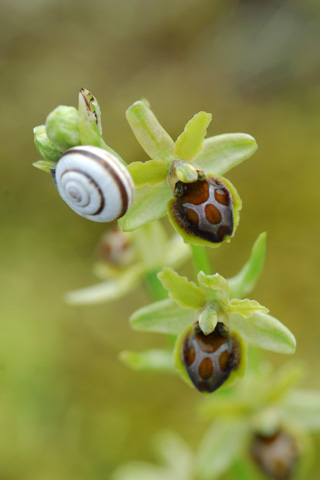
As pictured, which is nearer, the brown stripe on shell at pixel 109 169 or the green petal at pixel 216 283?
the brown stripe on shell at pixel 109 169

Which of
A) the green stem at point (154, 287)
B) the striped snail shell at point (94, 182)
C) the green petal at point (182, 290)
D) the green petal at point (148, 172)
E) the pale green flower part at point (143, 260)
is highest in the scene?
the pale green flower part at point (143, 260)

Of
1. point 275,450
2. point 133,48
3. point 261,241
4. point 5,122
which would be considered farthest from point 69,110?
point 133,48

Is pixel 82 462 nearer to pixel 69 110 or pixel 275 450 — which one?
pixel 275 450

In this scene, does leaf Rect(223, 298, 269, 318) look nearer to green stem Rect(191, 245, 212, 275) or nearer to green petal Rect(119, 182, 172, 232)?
green stem Rect(191, 245, 212, 275)

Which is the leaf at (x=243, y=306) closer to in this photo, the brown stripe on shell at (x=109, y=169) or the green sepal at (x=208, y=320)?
the green sepal at (x=208, y=320)

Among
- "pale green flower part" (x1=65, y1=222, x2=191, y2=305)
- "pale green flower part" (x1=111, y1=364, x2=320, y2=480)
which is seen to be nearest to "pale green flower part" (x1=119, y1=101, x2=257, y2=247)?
"pale green flower part" (x1=65, y1=222, x2=191, y2=305)

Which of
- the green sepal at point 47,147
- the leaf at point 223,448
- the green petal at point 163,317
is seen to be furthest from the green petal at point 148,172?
the leaf at point 223,448
